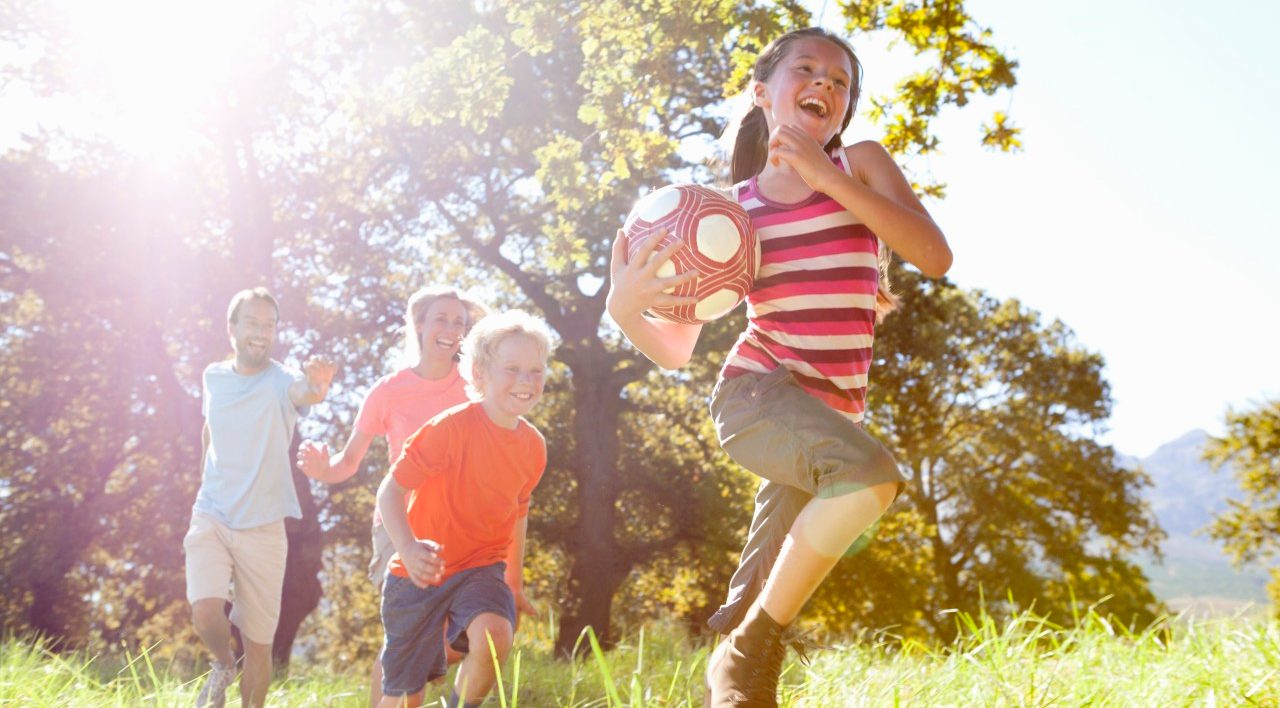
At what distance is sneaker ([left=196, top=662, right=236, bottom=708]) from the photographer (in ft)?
17.1

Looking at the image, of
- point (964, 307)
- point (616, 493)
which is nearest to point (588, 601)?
point (616, 493)

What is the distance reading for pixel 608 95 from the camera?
6848 millimetres

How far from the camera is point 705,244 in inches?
127

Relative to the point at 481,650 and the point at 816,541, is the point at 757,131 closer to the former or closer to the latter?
the point at 816,541

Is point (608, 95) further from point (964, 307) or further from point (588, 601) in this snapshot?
point (964, 307)

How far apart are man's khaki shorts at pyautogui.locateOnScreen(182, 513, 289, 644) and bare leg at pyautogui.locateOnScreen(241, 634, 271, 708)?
0.17ft

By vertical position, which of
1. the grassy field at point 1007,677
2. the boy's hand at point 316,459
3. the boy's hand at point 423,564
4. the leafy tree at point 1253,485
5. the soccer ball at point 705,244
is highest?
the leafy tree at point 1253,485

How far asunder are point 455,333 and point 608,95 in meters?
1.94

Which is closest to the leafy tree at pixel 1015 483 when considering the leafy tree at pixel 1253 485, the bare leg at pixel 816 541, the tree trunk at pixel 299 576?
the leafy tree at pixel 1253 485

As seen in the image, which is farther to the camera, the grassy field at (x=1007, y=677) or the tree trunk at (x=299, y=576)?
the tree trunk at (x=299, y=576)

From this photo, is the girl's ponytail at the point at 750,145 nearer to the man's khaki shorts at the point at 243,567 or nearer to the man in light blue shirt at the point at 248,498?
the man in light blue shirt at the point at 248,498

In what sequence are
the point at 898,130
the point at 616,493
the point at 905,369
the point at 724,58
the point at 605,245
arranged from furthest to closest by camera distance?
the point at 905,369 → the point at 616,493 → the point at 605,245 → the point at 724,58 → the point at 898,130

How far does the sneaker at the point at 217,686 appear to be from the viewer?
5.21 meters

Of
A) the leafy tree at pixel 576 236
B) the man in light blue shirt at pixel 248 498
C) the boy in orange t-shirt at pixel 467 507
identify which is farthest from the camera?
the leafy tree at pixel 576 236
